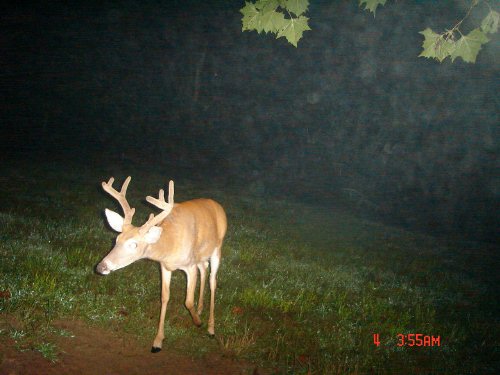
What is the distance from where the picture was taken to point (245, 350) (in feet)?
19.0

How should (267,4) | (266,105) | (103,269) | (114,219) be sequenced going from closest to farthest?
(103,269), (114,219), (267,4), (266,105)

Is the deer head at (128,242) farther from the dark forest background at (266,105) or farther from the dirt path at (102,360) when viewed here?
the dark forest background at (266,105)

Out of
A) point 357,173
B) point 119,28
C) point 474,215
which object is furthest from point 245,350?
point 119,28

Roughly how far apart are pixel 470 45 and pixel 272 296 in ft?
15.3

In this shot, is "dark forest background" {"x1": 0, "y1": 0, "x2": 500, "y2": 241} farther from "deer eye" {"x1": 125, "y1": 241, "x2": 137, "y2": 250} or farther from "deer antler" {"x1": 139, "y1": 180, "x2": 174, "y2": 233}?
"deer eye" {"x1": 125, "y1": 241, "x2": 137, "y2": 250}

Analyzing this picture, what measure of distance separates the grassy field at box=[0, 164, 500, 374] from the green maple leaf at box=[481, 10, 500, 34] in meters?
4.30

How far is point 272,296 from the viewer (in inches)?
294

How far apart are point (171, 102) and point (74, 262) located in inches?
1449

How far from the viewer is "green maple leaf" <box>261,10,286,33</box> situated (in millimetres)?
5203

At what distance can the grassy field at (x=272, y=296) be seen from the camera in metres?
5.78

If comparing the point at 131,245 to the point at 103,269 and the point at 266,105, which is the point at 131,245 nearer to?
the point at 103,269

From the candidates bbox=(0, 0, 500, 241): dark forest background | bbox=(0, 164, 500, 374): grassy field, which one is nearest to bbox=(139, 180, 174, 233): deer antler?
bbox=(0, 164, 500, 374): grassy field
